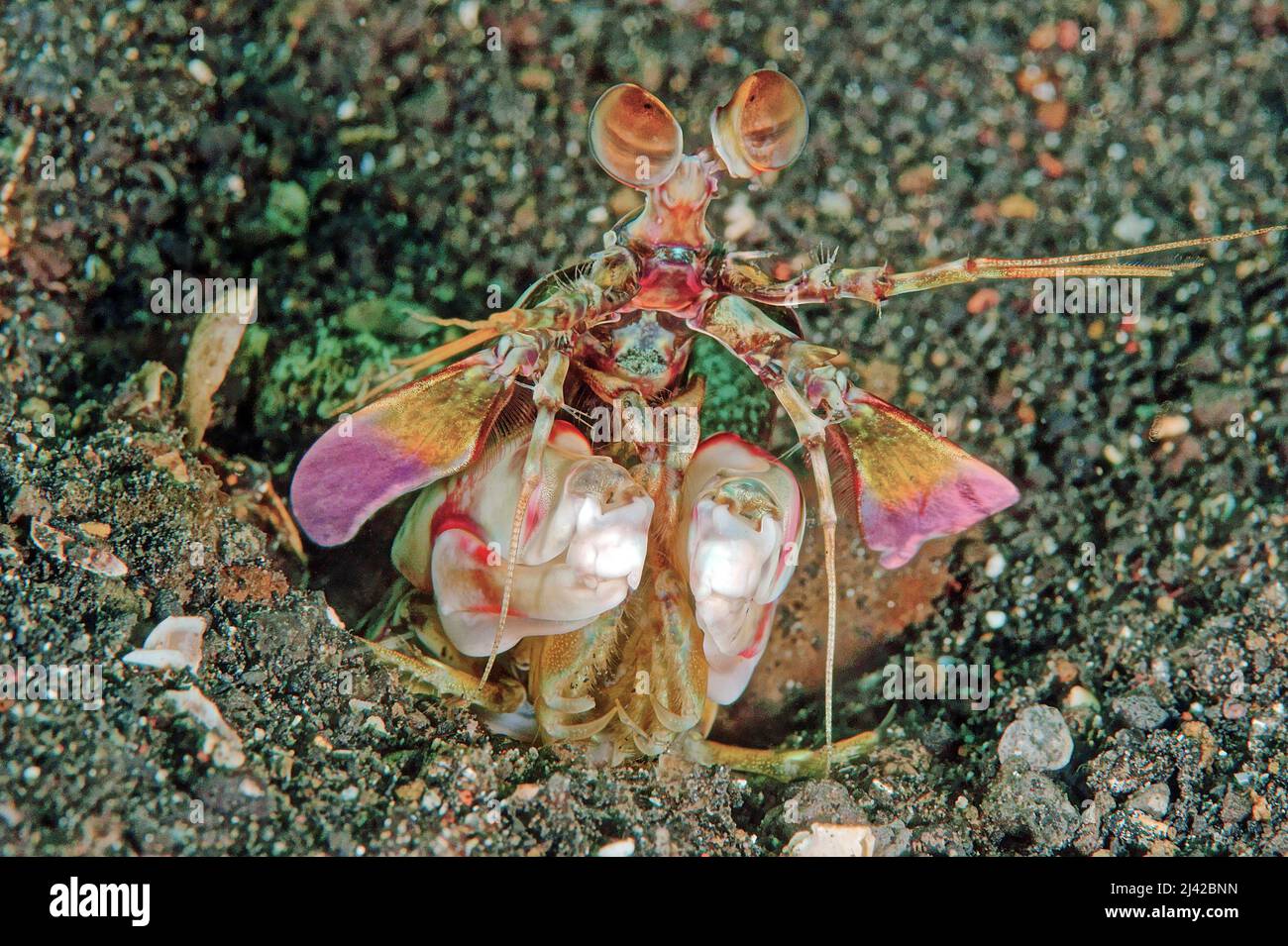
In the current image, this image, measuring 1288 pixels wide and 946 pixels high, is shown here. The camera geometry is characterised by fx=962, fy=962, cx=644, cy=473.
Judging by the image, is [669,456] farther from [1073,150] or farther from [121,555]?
[1073,150]

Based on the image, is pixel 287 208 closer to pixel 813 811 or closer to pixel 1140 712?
pixel 813 811

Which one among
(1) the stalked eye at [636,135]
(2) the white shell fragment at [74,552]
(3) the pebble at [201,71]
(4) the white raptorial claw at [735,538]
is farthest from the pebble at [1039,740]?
(3) the pebble at [201,71]

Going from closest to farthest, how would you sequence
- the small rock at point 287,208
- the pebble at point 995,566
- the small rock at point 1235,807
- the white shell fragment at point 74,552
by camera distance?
the white shell fragment at point 74,552 < the small rock at point 1235,807 < the pebble at point 995,566 < the small rock at point 287,208

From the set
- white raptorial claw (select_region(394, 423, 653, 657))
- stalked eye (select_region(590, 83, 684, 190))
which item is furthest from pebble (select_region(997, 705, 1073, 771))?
stalked eye (select_region(590, 83, 684, 190))

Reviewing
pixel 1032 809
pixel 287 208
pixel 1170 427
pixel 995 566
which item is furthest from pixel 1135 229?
pixel 287 208

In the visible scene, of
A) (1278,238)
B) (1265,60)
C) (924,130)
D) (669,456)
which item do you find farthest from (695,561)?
(1265,60)

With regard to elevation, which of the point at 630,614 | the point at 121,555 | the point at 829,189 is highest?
the point at 829,189

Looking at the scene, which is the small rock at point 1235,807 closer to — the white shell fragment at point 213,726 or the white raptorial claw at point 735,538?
the white raptorial claw at point 735,538
